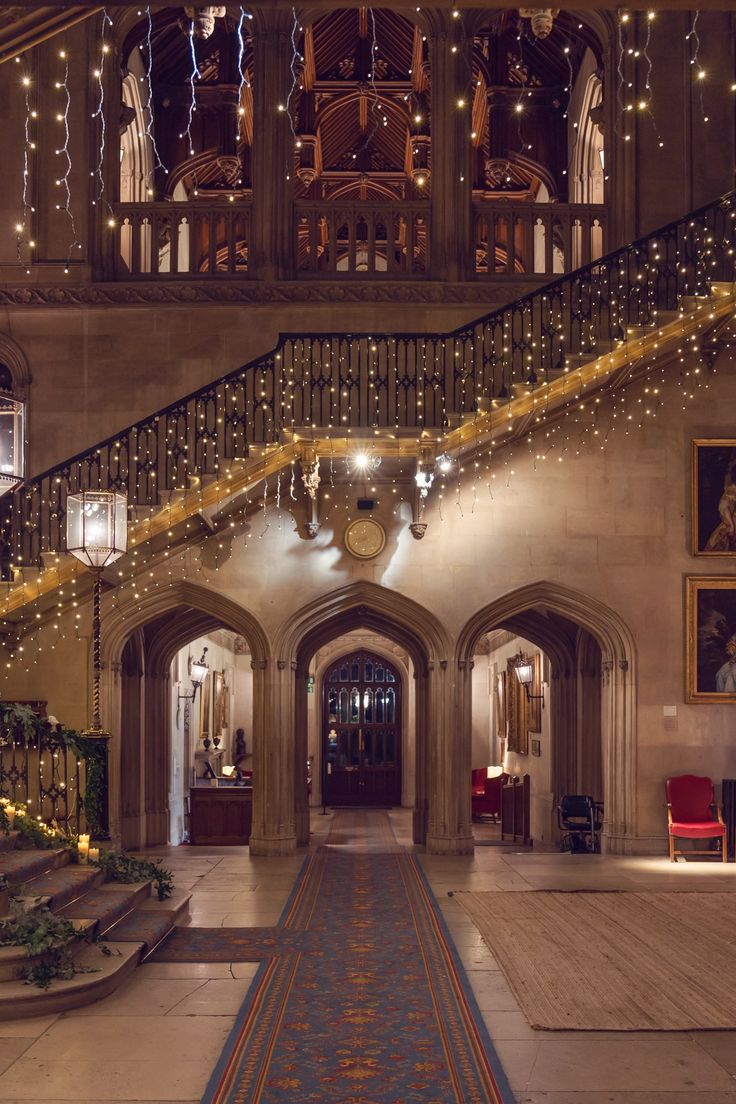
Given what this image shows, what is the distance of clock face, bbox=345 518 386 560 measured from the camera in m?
13.1

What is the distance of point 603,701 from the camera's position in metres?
13.4

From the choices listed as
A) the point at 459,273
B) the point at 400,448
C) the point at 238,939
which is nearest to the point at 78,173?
the point at 459,273

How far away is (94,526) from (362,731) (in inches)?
580

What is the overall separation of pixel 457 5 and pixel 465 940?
5620mm

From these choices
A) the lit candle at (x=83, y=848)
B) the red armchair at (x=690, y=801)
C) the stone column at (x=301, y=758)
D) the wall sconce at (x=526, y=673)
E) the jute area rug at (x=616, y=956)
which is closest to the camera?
the jute area rug at (x=616, y=956)

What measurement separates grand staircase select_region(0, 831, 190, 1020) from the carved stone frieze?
24.7 feet

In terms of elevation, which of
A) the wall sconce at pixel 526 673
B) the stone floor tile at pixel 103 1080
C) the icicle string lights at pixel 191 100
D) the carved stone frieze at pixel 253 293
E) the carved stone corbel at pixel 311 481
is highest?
the icicle string lights at pixel 191 100

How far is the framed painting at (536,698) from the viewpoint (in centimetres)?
1716

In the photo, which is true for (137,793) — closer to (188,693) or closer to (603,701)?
(188,693)

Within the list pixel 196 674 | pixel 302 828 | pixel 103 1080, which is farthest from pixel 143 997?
pixel 196 674

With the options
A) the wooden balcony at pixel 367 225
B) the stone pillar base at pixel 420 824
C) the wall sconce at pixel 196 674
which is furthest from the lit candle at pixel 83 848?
the wall sconce at pixel 196 674

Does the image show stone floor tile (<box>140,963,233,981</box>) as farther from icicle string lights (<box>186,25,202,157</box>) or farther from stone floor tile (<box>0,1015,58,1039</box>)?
icicle string lights (<box>186,25,202,157</box>)

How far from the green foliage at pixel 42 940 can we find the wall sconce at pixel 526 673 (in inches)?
431

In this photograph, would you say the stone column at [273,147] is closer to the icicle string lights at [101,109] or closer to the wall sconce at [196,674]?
the icicle string lights at [101,109]
